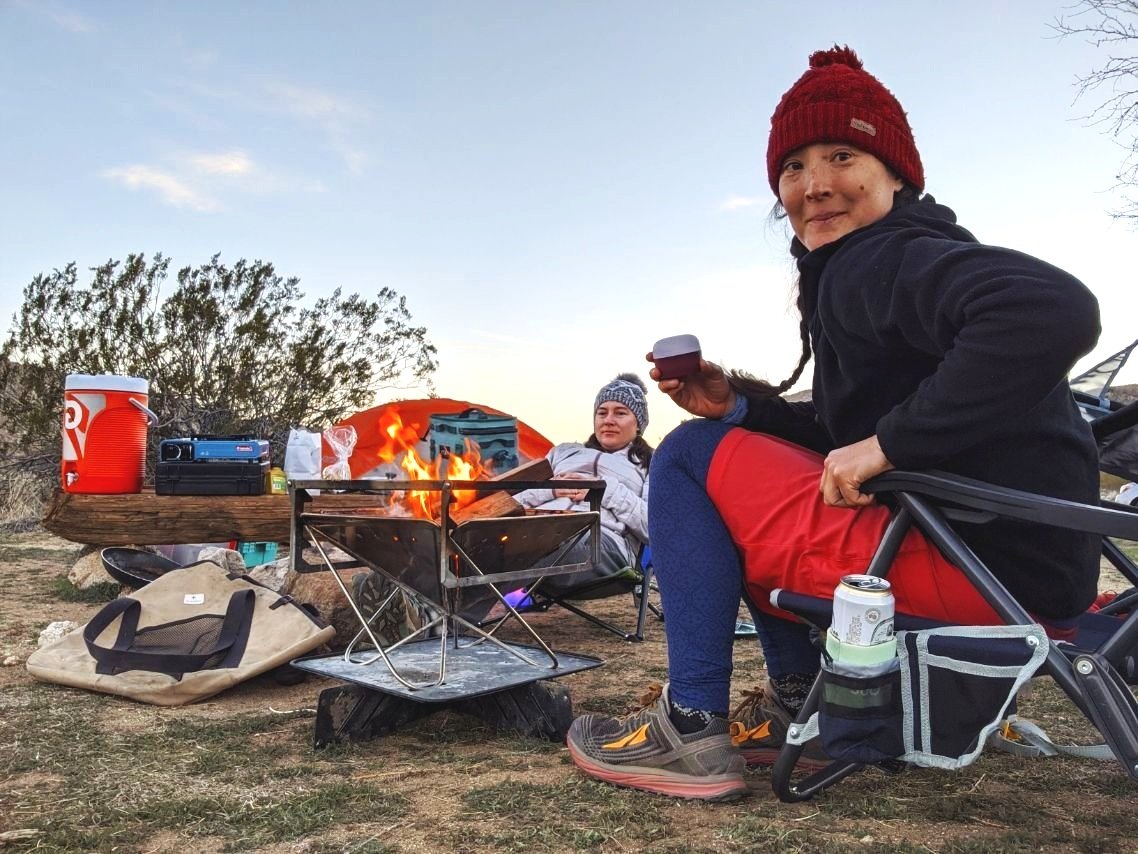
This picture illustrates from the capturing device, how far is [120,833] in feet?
5.81

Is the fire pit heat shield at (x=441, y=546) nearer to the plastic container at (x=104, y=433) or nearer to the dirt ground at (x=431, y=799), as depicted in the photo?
the dirt ground at (x=431, y=799)

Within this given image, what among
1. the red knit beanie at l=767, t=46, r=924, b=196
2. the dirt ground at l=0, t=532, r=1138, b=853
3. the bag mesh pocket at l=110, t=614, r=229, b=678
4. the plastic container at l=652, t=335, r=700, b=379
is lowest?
the dirt ground at l=0, t=532, r=1138, b=853

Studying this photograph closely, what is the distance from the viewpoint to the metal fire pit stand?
230 cm

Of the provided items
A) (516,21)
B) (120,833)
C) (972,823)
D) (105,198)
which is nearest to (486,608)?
(120,833)

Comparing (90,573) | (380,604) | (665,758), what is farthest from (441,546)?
(90,573)

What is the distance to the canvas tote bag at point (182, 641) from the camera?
296cm

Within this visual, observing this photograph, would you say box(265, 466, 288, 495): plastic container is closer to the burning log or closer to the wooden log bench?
the wooden log bench

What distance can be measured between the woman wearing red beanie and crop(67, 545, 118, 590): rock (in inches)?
168

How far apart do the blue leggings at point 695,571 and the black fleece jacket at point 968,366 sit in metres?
0.31

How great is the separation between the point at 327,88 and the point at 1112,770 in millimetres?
7999

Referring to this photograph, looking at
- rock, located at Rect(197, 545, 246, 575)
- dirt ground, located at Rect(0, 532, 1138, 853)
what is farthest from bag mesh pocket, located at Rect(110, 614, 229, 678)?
rock, located at Rect(197, 545, 246, 575)

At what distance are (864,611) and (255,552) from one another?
16.4 feet

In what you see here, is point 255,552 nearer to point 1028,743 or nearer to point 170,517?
point 170,517

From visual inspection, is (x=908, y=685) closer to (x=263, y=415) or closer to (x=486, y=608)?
(x=486, y=608)
